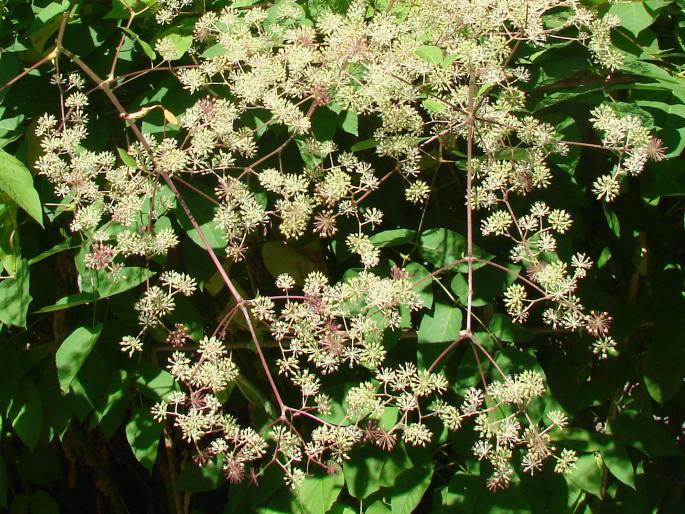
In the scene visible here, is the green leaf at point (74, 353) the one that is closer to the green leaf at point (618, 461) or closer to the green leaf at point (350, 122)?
the green leaf at point (350, 122)

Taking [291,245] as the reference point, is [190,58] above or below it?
above

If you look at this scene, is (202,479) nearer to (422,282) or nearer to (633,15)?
(422,282)

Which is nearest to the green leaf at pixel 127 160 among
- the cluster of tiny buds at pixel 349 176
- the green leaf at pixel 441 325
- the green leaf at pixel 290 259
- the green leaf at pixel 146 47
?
the cluster of tiny buds at pixel 349 176

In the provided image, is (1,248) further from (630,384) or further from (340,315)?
(630,384)

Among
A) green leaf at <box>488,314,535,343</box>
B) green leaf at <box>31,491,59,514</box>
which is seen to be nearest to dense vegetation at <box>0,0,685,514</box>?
green leaf at <box>488,314,535,343</box>

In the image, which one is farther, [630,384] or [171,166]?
[630,384]

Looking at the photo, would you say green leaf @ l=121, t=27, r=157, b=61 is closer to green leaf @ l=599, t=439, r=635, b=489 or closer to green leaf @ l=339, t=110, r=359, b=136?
green leaf @ l=339, t=110, r=359, b=136

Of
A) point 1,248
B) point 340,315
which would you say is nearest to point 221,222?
point 340,315
